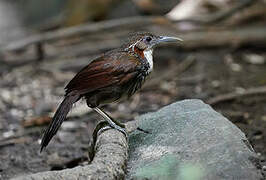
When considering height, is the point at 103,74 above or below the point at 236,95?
above

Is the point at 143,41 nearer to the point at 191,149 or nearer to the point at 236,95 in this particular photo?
the point at 191,149

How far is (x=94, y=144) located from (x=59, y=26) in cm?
670

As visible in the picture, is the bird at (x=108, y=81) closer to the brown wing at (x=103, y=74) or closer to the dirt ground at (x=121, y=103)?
the brown wing at (x=103, y=74)

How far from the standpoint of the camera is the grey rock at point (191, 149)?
309 cm

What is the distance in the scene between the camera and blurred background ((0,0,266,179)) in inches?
234

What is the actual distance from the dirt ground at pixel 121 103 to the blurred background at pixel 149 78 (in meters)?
0.01

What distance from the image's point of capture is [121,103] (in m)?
7.05

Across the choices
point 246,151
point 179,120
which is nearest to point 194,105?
point 179,120

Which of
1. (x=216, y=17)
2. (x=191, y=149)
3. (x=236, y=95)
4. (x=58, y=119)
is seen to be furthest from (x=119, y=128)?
(x=216, y=17)

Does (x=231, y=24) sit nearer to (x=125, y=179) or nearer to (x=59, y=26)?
(x=59, y=26)

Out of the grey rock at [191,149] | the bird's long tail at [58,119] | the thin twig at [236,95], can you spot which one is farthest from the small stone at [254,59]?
the bird's long tail at [58,119]

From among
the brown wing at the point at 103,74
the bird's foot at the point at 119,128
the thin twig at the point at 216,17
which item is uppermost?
the brown wing at the point at 103,74

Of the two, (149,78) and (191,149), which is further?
(149,78)

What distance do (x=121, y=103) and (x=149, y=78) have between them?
0.75 meters
